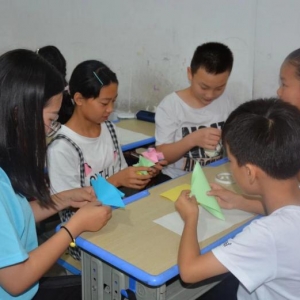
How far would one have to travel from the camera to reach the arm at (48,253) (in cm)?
115

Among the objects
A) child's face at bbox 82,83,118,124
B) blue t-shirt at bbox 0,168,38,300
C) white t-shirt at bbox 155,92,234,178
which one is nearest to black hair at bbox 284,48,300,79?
white t-shirt at bbox 155,92,234,178

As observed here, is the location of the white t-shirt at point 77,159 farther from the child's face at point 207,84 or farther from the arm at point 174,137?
the child's face at point 207,84

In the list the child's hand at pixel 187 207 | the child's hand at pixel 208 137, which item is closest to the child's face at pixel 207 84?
the child's hand at pixel 208 137

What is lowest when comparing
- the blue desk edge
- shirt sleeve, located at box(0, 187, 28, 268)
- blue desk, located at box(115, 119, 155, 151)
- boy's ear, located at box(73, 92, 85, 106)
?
blue desk, located at box(115, 119, 155, 151)

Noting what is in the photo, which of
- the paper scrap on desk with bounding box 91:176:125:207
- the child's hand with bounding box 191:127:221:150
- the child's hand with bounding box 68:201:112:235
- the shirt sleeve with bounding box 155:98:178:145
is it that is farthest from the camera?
the shirt sleeve with bounding box 155:98:178:145

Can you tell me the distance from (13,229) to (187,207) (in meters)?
0.55

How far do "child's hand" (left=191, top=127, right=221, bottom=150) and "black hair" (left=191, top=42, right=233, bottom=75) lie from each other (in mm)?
343

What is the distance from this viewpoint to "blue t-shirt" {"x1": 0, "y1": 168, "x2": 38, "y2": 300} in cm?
111

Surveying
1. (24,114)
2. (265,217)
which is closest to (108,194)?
(24,114)

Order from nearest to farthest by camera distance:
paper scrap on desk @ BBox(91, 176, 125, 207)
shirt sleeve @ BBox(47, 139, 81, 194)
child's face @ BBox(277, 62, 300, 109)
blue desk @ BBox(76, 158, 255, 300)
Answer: blue desk @ BBox(76, 158, 255, 300) < paper scrap on desk @ BBox(91, 176, 125, 207) < shirt sleeve @ BBox(47, 139, 81, 194) < child's face @ BBox(277, 62, 300, 109)

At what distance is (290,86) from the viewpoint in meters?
1.94

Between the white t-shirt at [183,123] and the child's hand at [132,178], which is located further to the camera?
the white t-shirt at [183,123]

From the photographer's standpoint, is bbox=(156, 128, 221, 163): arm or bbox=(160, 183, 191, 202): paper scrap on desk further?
bbox=(156, 128, 221, 163): arm

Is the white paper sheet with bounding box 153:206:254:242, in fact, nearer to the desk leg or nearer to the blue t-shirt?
the desk leg
